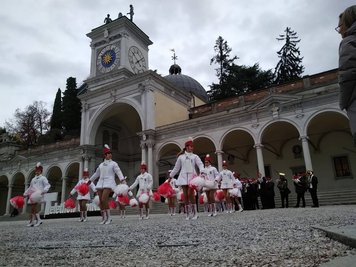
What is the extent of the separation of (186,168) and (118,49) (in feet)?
83.0

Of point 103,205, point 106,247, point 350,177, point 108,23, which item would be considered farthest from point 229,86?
point 106,247

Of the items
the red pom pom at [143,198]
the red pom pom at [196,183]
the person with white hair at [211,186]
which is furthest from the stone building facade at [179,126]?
the red pom pom at [196,183]

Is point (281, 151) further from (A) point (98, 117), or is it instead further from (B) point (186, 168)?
(B) point (186, 168)

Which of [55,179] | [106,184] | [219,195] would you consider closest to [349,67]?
[106,184]

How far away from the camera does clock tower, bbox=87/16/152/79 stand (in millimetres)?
31547

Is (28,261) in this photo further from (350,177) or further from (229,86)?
(229,86)

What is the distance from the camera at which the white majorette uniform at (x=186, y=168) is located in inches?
380

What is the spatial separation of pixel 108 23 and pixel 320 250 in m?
33.9

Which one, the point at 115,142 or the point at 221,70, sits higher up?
the point at 221,70

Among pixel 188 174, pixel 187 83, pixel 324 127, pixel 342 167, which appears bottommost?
pixel 188 174

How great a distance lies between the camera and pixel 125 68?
101 ft

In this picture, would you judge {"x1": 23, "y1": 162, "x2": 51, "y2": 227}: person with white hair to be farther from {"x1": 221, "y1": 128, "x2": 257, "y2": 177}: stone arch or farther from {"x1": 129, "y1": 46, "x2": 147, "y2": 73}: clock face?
{"x1": 129, "y1": 46, "x2": 147, "y2": 73}: clock face

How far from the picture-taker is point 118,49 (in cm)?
3212

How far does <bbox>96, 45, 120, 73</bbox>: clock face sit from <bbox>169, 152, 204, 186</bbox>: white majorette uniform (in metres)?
24.2
